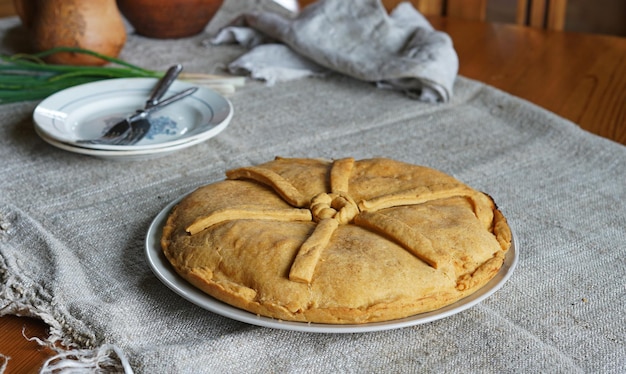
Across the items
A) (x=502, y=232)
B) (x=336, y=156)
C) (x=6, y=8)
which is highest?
(x=502, y=232)

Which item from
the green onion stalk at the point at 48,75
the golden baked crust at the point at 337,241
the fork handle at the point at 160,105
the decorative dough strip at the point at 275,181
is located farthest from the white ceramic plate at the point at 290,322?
the green onion stalk at the point at 48,75

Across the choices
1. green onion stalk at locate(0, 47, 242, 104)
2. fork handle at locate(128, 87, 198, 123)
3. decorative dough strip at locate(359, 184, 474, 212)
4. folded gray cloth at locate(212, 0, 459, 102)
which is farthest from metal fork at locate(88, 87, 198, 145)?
decorative dough strip at locate(359, 184, 474, 212)

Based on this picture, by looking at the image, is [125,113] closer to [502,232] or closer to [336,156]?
[336,156]

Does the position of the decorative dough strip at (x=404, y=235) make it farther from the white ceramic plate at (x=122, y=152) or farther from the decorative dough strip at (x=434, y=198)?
the white ceramic plate at (x=122, y=152)

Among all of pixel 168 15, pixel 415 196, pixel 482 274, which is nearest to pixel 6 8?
pixel 168 15

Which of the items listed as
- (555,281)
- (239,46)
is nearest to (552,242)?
(555,281)

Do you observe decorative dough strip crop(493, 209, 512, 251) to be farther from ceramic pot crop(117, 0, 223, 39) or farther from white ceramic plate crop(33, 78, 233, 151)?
ceramic pot crop(117, 0, 223, 39)
